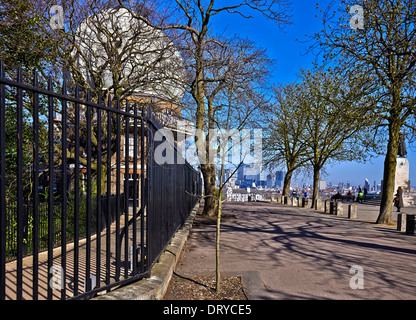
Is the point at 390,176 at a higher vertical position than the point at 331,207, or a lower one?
higher

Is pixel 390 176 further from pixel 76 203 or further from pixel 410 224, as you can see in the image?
pixel 76 203

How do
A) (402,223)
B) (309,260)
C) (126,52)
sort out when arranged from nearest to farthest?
1. (309,260)
2. (402,223)
3. (126,52)

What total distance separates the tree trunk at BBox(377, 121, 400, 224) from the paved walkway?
265 cm

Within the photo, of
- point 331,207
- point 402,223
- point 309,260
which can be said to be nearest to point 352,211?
point 331,207

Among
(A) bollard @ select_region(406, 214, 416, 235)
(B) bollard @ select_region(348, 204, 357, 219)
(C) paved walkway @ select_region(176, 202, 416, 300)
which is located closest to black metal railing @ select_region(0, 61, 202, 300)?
(C) paved walkway @ select_region(176, 202, 416, 300)

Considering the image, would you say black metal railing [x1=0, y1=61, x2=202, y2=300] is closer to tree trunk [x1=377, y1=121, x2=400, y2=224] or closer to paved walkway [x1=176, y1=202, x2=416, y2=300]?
paved walkway [x1=176, y1=202, x2=416, y2=300]

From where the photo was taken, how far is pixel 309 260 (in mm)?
6980

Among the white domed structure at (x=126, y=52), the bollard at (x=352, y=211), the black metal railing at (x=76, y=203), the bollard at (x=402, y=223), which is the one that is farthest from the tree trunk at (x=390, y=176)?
the black metal railing at (x=76, y=203)

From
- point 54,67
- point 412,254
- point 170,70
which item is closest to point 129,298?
point 412,254

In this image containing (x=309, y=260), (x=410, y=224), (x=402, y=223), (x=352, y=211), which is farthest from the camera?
(x=352, y=211)

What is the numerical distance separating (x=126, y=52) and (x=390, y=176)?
40.9ft

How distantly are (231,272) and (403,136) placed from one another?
42.1 ft

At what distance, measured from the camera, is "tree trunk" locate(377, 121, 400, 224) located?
14.0 meters

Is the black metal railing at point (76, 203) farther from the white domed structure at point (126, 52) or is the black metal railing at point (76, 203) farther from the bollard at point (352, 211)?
the bollard at point (352, 211)
